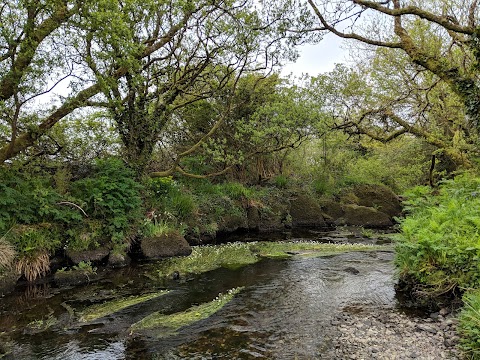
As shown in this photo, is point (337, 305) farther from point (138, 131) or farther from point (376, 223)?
point (376, 223)

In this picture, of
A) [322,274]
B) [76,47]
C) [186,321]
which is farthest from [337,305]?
[76,47]

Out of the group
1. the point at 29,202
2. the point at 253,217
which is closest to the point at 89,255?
the point at 29,202

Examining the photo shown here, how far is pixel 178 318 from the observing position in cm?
663

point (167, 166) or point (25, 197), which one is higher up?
point (167, 166)

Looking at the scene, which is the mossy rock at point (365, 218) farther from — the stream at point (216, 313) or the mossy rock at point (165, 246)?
the mossy rock at point (165, 246)

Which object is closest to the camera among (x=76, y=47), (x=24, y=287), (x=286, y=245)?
(x=24, y=287)

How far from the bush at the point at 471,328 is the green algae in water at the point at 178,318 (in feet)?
13.5

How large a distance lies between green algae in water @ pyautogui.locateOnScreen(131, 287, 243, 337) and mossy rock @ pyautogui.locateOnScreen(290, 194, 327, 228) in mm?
10933

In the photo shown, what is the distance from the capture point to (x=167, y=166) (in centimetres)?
1616

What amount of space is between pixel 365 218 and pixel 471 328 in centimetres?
1398

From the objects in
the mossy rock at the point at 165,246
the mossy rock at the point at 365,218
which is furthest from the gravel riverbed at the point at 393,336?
the mossy rock at the point at 365,218

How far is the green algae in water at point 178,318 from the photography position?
6.29 metres

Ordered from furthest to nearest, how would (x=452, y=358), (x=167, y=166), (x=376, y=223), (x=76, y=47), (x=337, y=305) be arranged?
(x=376, y=223) → (x=167, y=166) → (x=76, y=47) → (x=337, y=305) → (x=452, y=358)

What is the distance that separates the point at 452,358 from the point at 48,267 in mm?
8973
